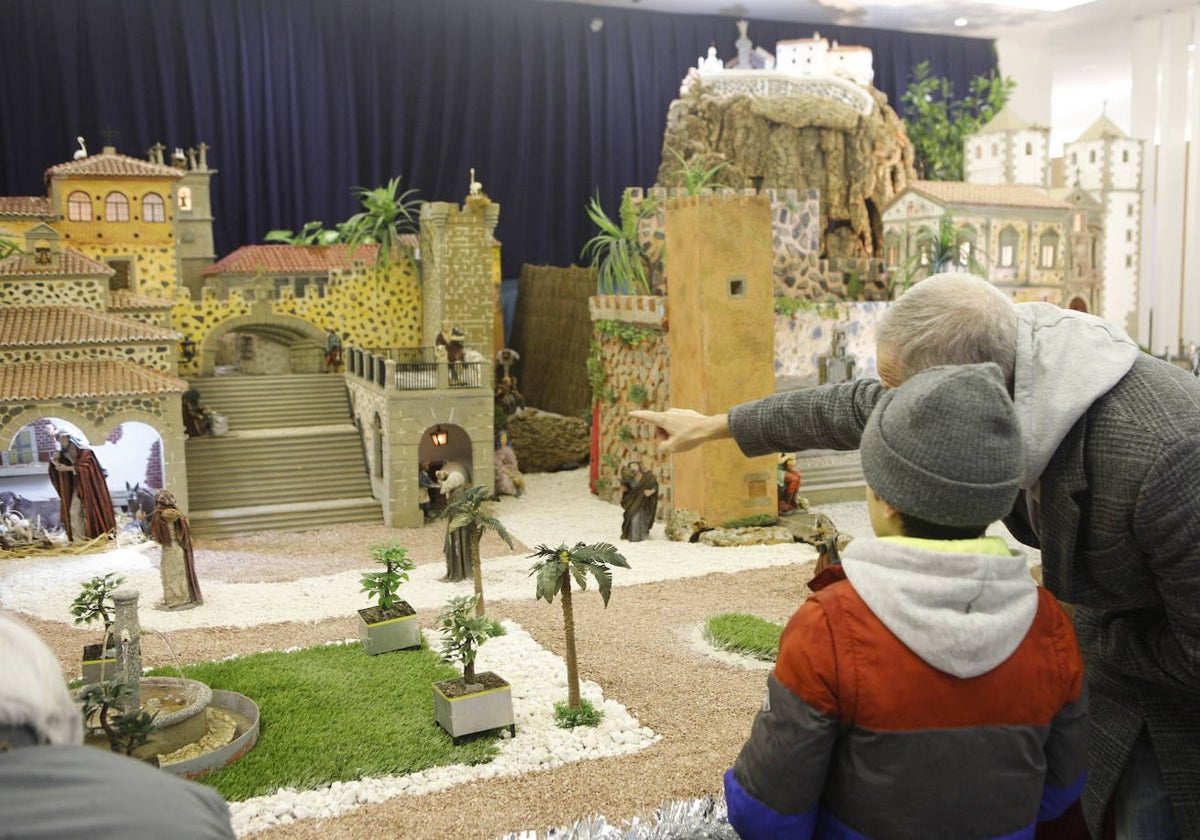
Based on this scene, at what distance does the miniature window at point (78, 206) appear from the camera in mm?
19000

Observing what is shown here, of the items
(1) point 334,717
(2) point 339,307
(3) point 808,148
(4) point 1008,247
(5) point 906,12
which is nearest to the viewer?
(1) point 334,717

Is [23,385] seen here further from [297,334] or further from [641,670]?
[641,670]

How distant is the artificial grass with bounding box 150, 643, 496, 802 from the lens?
730cm

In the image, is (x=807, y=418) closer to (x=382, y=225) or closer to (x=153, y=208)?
(x=382, y=225)

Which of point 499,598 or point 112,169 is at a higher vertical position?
point 112,169

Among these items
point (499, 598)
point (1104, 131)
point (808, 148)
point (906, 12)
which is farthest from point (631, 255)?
point (906, 12)

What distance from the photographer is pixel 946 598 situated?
8.18 ft

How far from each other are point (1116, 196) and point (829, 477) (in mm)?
9794

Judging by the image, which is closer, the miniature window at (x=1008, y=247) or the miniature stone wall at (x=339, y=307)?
the miniature stone wall at (x=339, y=307)

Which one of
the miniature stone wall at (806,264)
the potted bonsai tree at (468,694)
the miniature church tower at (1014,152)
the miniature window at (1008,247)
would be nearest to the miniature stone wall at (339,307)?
the miniature stone wall at (806,264)

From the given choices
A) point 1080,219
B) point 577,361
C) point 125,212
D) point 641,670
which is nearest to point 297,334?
point 125,212

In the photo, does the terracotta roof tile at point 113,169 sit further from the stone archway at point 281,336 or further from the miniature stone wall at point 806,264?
the miniature stone wall at point 806,264

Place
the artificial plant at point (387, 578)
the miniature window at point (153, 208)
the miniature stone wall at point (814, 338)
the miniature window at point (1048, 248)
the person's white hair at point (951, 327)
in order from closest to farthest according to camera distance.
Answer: the person's white hair at point (951, 327), the artificial plant at point (387, 578), the miniature stone wall at point (814, 338), the miniature window at point (153, 208), the miniature window at point (1048, 248)

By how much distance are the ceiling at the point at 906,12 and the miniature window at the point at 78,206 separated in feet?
37.1
